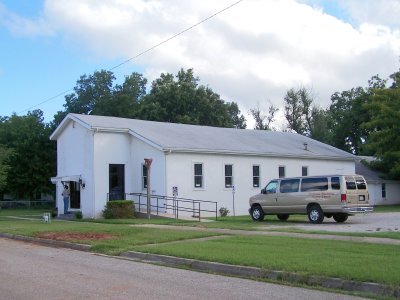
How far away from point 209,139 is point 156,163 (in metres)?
5.69

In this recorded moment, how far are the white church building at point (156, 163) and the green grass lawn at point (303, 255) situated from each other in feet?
46.1

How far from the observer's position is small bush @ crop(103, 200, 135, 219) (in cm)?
2875

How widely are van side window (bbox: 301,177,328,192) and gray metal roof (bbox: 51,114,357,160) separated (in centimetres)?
869

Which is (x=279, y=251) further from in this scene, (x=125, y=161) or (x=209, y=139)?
(x=209, y=139)

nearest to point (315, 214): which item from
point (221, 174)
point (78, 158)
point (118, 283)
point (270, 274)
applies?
point (221, 174)

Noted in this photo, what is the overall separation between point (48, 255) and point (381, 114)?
116 feet

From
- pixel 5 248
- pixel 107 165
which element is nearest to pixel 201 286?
pixel 5 248

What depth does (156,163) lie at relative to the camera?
30016 millimetres

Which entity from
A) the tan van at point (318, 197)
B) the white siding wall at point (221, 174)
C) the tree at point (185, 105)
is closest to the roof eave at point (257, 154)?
the white siding wall at point (221, 174)

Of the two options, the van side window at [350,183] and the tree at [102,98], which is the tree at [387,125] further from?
the tree at [102,98]

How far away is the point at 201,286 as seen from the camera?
9.96 meters

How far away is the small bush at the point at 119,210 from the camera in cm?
2875

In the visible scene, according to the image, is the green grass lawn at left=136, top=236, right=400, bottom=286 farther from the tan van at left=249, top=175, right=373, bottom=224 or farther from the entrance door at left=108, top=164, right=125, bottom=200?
the entrance door at left=108, top=164, right=125, bottom=200

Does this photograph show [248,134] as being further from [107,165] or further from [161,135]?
[107,165]
